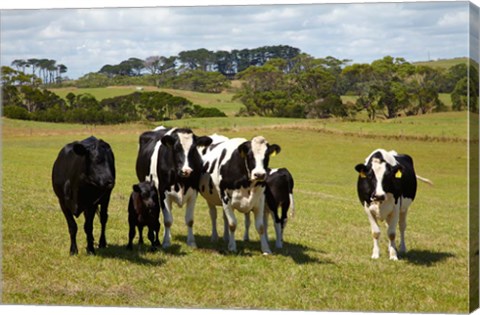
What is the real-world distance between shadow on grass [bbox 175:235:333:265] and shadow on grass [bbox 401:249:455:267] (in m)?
1.43

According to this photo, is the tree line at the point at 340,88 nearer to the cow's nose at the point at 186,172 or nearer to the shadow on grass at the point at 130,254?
the cow's nose at the point at 186,172

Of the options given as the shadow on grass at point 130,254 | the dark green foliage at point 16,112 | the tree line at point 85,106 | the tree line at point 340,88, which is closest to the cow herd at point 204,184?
the shadow on grass at point 130,254

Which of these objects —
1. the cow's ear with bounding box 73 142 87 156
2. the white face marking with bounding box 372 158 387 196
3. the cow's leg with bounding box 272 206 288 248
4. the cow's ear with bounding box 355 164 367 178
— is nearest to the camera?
the cow's ear with bounding box 73 142 87 156

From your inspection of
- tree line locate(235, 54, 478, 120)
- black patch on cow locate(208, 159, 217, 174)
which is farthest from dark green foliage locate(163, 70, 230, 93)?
black patch on cow locate(208, 159, 217, 174)

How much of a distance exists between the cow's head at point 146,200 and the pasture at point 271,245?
25.9 inches

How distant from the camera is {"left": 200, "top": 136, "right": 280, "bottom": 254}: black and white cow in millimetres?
12961

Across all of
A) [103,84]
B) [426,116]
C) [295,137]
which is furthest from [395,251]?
[103,84]

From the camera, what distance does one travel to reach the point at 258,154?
12.9m

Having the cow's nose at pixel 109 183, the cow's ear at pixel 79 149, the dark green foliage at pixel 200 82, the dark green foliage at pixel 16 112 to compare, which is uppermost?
the dark green foliage at pixel 200 82

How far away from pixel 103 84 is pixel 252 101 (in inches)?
133

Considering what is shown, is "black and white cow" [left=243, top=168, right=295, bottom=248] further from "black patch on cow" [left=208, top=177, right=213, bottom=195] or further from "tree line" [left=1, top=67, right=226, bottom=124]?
"tree line" [left=1, top=67, right=226, bottom=124]

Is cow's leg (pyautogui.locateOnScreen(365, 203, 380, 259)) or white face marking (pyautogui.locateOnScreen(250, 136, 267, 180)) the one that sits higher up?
white face marking (pyautogui.locateOnScreen(250, 136, 267, 180))

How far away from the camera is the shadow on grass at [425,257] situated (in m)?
13.0

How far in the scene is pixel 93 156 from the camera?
1278cm
